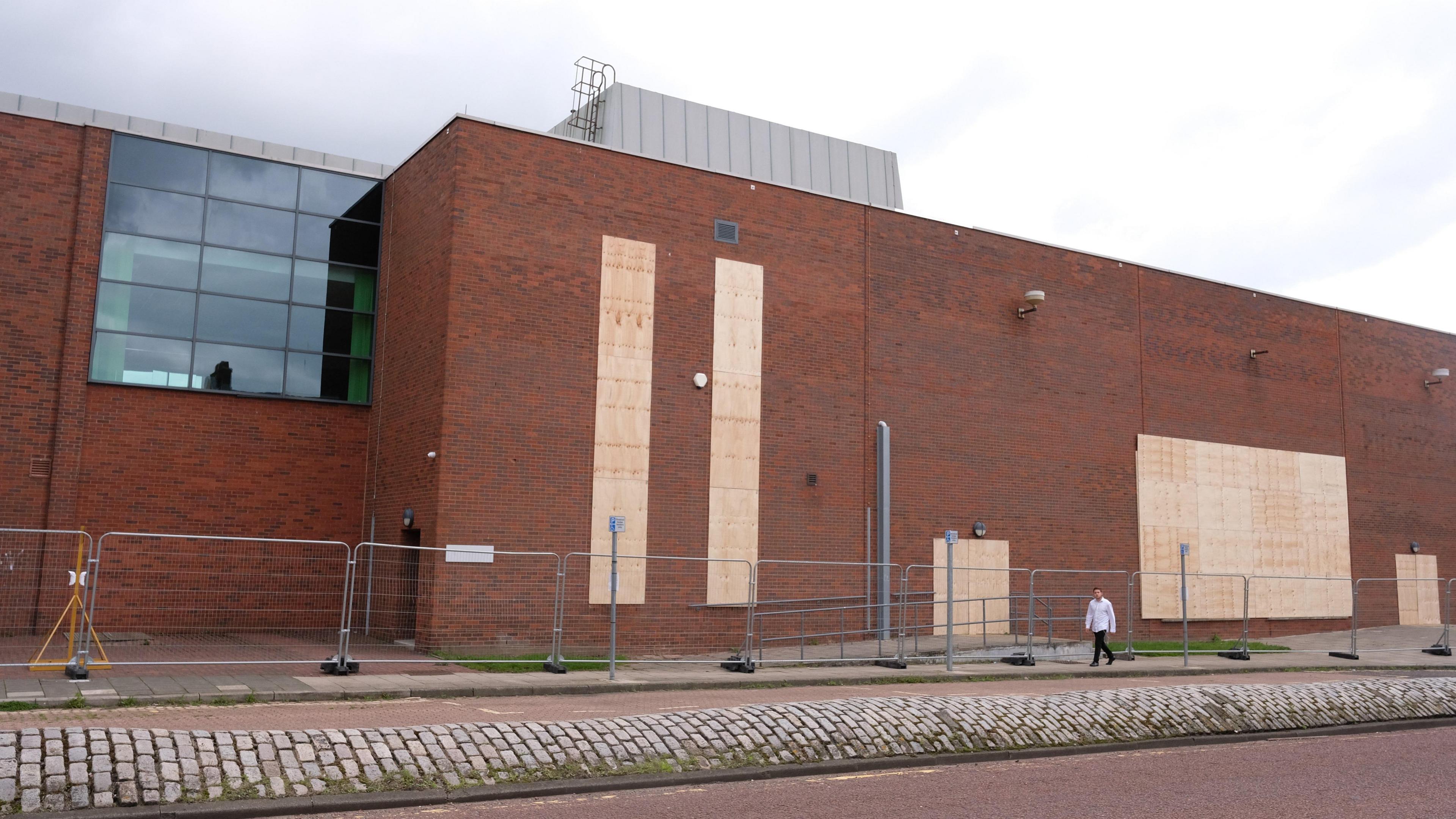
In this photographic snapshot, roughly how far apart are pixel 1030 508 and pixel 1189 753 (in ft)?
44.2

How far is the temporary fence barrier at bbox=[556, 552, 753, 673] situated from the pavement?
956 millimetres

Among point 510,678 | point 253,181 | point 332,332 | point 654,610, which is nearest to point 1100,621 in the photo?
point 654,610

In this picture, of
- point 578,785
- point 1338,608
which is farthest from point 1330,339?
point 578,785

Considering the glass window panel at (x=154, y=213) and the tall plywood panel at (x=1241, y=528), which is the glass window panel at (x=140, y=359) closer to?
the glass window panel at (x=154, y=213)

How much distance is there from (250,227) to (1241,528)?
2318 cm

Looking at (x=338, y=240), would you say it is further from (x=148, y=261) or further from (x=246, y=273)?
(x=148, y=261)

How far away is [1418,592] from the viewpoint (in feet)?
102

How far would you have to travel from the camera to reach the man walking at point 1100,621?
20.0 m

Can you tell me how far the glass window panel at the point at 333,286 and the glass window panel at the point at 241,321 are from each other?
1.74ft

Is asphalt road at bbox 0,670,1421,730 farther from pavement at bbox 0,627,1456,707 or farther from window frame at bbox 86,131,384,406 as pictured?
window frame at bbox 86,131,384,406

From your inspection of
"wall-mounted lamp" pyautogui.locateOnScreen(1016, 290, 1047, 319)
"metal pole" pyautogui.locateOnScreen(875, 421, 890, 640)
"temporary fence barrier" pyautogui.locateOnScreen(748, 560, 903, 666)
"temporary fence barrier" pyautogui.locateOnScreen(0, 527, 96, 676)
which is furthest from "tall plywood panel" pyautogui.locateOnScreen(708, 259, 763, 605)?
"temporary fence barrier" pyautogui.locateOnScreen(0, 527, 96, 676)

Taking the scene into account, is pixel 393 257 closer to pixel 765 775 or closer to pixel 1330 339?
pixel 765 775

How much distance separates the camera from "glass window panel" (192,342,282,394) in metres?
20.3

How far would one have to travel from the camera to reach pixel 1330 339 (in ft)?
101
